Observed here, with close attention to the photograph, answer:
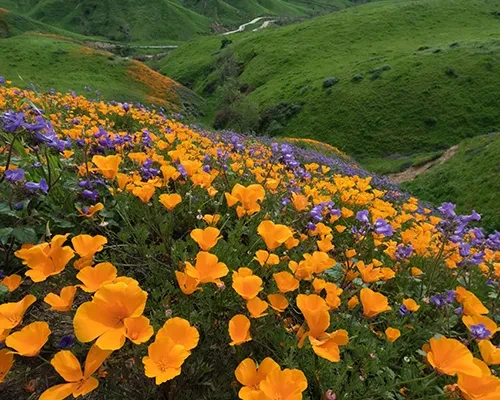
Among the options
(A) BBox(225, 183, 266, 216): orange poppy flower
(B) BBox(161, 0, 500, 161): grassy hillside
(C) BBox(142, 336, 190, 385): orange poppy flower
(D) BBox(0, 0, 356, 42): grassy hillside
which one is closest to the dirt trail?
(B) BBox(161, 0, 500, 161): grassy hillside

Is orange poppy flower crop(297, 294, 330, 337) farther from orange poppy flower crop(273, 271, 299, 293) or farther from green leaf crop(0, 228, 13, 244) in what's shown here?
green leaf crop(0, 228, 13, 244)

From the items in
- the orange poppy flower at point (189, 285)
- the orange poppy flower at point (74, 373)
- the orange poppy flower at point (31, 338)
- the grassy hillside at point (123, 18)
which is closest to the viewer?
the orange poppy flower at point (74, 373)

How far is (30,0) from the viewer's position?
441ft

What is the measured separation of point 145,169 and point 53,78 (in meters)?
36.8

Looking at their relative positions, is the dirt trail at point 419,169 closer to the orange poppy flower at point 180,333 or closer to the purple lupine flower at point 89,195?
the purple lupine flower at point 89,195

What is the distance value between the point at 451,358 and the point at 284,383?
66cm

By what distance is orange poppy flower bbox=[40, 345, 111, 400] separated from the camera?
3.63 feet

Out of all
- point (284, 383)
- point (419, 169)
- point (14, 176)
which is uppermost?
point (14, 176)

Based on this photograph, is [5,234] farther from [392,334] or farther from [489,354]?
[489,354]

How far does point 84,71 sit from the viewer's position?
123 feet

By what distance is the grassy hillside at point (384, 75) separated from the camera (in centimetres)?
3628

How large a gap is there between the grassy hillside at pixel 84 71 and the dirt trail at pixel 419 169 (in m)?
20.5

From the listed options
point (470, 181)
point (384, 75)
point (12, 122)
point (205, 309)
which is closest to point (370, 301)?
point (205, 309)

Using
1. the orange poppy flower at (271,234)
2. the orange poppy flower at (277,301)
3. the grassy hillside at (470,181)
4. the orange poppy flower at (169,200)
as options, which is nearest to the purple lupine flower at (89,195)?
the orange poppy flower at (169,200)
